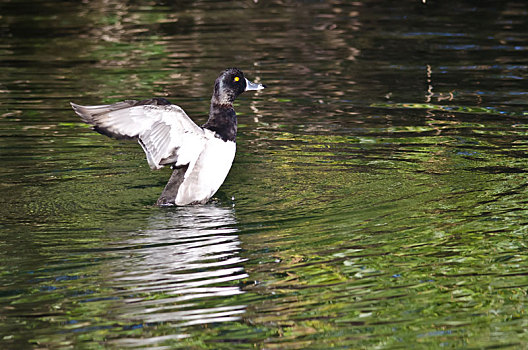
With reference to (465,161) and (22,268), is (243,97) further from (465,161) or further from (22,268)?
(22,268)

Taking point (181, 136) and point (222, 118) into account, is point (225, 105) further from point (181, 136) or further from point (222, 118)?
point (181, 136)

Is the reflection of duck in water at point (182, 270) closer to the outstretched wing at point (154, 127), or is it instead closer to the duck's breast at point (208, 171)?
the duck's breast at point (208, 171)

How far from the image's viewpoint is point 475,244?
25.5ft

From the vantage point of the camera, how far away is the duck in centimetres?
867

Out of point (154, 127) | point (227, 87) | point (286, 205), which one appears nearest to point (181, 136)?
point (154, 127)

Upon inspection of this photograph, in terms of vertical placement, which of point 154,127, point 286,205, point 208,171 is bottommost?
point 286,205

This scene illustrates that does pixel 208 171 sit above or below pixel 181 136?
below

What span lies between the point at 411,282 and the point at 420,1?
55.4ft

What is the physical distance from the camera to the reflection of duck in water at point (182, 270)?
645 centimetres

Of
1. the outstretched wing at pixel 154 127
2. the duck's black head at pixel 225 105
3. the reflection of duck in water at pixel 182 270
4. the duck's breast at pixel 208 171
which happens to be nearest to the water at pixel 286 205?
the reflection of duck in water at pixel 182 270

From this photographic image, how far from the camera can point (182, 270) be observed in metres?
7.26

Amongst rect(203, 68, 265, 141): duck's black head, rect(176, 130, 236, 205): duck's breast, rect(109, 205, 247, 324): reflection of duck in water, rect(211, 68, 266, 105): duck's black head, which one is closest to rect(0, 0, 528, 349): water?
rect(109, 205, 247, 324): reflection of duck in water

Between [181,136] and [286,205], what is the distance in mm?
1208

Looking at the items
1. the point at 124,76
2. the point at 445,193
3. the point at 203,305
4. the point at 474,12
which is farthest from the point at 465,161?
the point at 474,12
